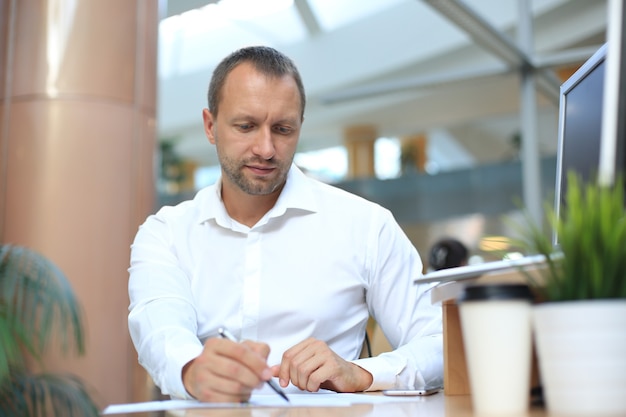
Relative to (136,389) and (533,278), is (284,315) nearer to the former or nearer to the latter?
(533,278)

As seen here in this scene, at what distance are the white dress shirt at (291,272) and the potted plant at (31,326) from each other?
2.44ft

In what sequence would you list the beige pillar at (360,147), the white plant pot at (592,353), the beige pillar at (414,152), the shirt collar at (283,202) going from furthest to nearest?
1. the beige pillar at (360,147)
2. the beige pillar at (414,152)
3. the shirt collar at (283,202)
4. the white plant pot at (592,353)

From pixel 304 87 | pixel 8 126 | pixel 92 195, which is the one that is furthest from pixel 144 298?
pixel 8 126

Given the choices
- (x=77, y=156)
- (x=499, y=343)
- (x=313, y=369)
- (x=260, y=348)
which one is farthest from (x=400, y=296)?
(x=77, y=156)

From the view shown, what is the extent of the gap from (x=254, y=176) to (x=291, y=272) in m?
0.24

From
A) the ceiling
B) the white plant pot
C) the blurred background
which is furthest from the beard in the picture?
the blurred background

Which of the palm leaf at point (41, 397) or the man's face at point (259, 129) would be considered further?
the palm leaf at point (41, 397)

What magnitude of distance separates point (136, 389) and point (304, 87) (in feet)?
9.02

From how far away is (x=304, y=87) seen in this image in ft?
6.49

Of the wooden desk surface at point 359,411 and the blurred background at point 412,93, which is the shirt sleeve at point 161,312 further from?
the blurred background at point 412,93

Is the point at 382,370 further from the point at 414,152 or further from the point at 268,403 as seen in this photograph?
the point at 414,152

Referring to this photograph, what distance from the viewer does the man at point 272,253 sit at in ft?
5.92

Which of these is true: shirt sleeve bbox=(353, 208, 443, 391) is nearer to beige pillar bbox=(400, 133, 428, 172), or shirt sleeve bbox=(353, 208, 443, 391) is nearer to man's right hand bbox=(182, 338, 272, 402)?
man's right hand bbox=(182, 338, 272, 402)

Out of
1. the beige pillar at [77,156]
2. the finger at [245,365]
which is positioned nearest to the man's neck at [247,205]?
the finger at [245,365]
